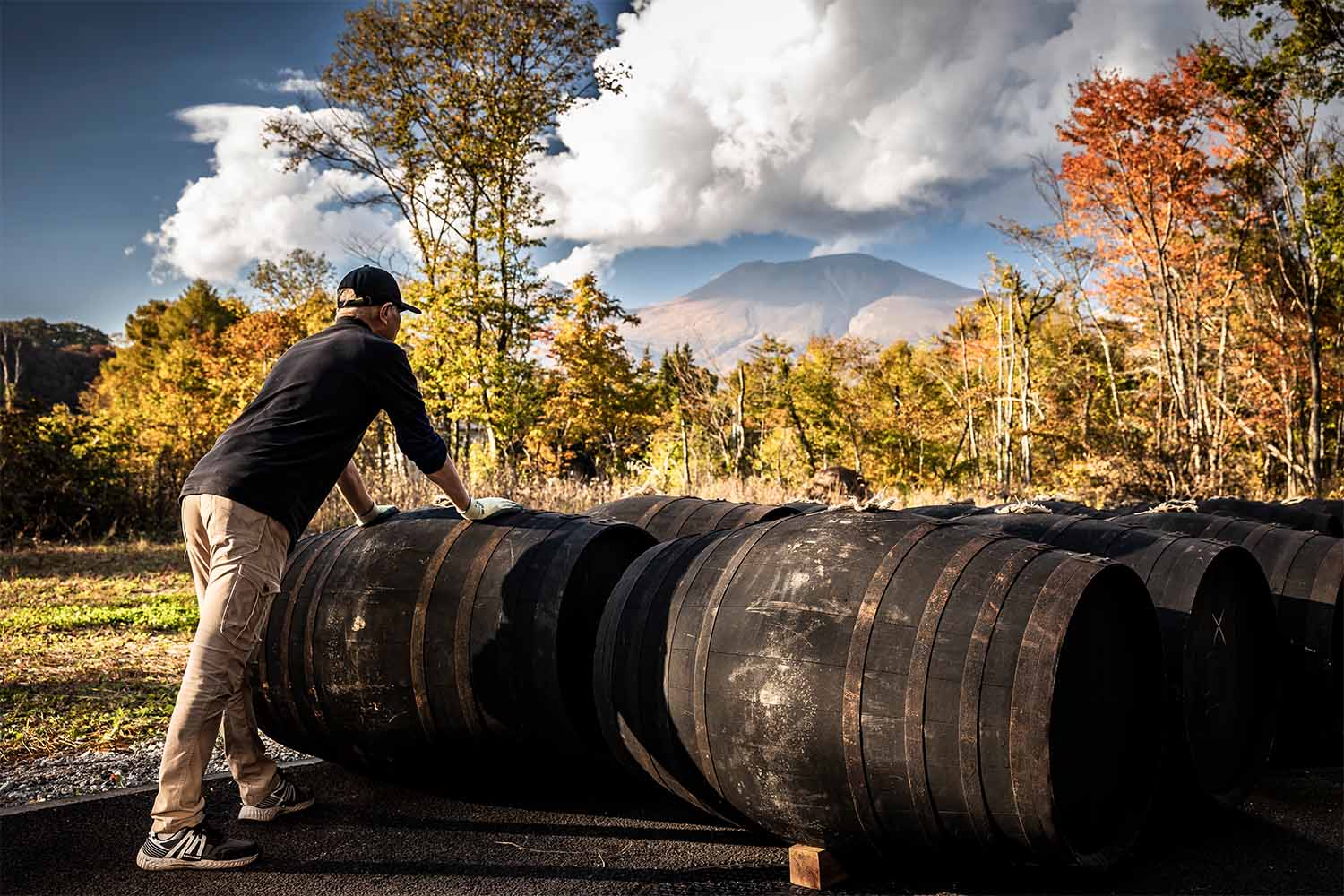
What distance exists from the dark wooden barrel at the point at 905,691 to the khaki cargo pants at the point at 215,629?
148cm

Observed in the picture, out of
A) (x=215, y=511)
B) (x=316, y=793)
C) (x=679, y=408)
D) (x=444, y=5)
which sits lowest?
(x=316, y=793)

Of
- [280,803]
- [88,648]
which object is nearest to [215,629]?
[280,803]

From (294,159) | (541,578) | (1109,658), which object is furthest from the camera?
(294,159)

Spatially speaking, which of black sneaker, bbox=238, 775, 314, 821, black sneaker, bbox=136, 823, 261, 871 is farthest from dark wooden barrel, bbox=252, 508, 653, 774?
black sneaker, bbox=136, 823, 261, 871

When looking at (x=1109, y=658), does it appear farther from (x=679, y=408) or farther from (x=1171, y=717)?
(x=679, y=408)

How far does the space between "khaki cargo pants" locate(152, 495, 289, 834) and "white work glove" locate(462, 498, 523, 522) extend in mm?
767

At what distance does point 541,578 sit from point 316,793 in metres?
1.53

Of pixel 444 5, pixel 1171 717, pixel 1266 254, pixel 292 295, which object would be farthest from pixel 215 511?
pixel 292 295

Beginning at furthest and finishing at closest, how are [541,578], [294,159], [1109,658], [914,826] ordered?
[294,159]
[541,578]
[1109,658]
[914,826]

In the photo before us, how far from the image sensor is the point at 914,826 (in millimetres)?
3035

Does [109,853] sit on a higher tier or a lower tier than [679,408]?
lower

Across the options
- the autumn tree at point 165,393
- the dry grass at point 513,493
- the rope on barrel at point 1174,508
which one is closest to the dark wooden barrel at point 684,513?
the rope on barrel at point 1174,508

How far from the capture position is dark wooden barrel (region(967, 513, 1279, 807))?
3.83 metres

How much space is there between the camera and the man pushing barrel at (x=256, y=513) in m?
3.59
